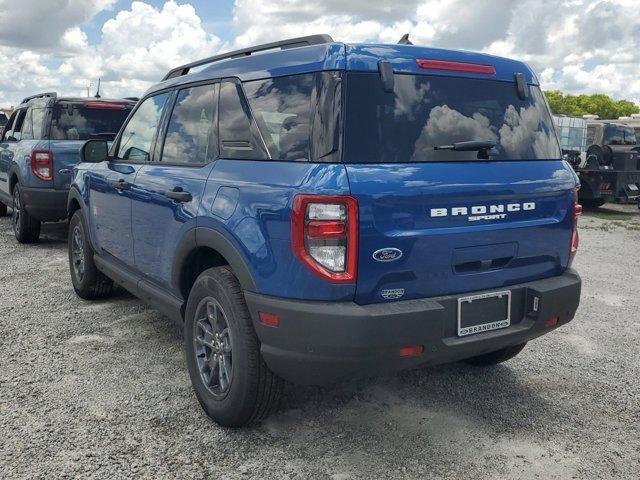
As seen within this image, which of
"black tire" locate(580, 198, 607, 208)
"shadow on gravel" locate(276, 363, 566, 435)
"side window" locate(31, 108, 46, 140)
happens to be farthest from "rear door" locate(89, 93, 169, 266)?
"black tire" locate(580, 198, 607, 208)

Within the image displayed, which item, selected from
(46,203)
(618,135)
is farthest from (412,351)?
(618,135)

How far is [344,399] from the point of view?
3666 millimetres

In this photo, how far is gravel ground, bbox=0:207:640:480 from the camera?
2945mm

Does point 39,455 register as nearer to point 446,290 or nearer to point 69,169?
point 446,290

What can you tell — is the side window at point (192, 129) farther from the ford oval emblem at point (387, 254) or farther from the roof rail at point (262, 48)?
the ford oval emblem at point (387, 254)

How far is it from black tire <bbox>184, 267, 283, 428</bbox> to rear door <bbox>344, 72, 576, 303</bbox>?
2.22 feet

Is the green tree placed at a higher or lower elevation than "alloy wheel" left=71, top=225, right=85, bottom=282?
higher

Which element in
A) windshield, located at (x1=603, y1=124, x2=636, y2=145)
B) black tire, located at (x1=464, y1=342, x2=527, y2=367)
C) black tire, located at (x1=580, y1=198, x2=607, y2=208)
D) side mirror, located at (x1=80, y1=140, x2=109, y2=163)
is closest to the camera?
black tire, located at (x1=464, y1=342, x2=527, y2=367)

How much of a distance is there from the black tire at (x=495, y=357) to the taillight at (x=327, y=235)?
180cm

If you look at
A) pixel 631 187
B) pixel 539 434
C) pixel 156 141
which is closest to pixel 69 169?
pixel 156 141

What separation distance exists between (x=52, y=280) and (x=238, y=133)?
4066 mm

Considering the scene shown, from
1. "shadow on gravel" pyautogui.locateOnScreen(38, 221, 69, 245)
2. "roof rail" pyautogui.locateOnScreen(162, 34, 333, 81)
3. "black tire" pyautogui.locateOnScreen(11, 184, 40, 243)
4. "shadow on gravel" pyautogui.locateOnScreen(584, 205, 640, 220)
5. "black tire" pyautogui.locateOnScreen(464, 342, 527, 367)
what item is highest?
"roof rail" pyautogui.locateOnScreen(162, 34, 333, 81)

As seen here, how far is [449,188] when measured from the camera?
282 centimetres

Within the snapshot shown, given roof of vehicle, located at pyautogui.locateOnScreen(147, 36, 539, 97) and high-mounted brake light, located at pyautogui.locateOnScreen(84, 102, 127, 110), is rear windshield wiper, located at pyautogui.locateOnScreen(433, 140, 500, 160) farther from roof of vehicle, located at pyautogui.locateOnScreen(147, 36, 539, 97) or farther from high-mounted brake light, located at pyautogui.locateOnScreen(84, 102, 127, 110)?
high-mounted brake light, located at pyautogui.locateOnScreen(84, 102, 127, 110)
